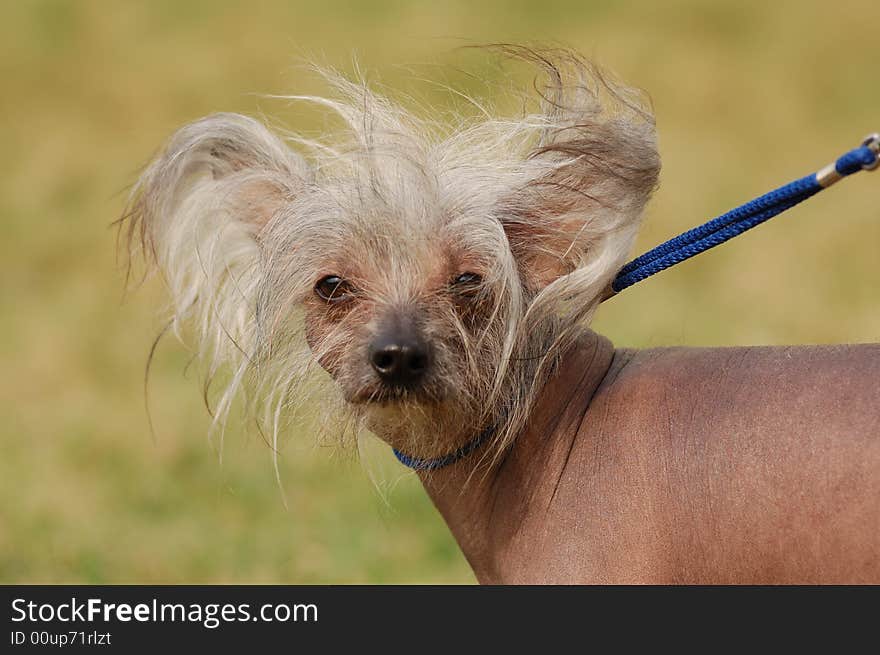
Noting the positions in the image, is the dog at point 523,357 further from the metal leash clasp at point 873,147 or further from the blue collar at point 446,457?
the metal leash clasp at point 873,147

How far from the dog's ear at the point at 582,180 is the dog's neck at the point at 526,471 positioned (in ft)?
0.64

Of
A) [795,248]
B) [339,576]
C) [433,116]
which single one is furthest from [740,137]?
[433,116]

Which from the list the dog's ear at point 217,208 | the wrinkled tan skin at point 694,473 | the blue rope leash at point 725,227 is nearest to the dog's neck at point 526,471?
the wrinkled tan skin at point 694,473

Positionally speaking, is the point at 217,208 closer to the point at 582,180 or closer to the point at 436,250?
the point at 436,250

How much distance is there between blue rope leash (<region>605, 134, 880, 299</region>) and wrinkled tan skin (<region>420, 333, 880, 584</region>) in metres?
0.17

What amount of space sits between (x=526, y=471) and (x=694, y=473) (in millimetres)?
389

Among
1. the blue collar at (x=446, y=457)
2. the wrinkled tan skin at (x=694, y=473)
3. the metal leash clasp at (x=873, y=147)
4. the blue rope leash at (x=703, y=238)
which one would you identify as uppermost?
the metal leash clasp at (x=873, y=147)

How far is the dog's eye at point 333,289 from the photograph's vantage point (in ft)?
8.14

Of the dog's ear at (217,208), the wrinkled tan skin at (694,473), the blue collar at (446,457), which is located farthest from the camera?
the dog's ear at (217,208)

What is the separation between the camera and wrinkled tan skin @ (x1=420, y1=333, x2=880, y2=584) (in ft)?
6.96

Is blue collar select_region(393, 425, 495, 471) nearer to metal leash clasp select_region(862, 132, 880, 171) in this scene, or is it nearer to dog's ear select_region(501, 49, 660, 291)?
dog's ear select_region(501, 49, 660, 291)

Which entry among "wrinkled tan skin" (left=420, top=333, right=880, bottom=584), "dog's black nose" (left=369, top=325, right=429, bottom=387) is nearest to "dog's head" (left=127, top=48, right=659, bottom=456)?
"dog's black nose" (left=369, top=325, right=429, bottom=387)

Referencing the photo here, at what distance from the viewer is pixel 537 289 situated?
2537 millimetres

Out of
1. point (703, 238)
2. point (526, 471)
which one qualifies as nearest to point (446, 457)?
point (526, 471)
